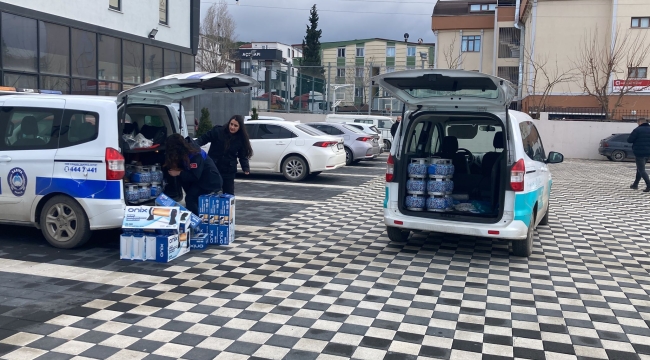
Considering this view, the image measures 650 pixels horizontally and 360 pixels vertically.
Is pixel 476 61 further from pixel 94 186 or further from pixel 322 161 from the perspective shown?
pixel 94 186

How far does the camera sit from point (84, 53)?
18797mm

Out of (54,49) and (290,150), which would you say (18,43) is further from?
(290,150)

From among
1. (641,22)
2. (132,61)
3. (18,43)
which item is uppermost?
(641,22)

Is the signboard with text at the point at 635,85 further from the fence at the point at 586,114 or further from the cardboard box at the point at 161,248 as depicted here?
the cardboard box at the point at 161,248

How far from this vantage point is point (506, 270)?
7055mm

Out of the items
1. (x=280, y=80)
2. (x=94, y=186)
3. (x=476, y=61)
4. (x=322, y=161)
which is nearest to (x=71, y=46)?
(x=322, y=161)

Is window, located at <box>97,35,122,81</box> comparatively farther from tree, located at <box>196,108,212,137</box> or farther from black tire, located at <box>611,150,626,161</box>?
black tire, located at <box>611,150,626,161</box>

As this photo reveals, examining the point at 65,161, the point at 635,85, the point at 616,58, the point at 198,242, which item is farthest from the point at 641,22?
the point at 65,161

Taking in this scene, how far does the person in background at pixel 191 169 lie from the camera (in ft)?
25.5

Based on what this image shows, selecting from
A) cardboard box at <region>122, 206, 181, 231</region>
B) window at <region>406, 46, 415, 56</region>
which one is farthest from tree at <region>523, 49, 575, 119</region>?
cardboard box at <region>122, 206, 181, 231</region>

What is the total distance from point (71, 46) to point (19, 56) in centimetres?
211

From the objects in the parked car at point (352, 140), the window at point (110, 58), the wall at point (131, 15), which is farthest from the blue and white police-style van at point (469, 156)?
the window at point (110, 58)

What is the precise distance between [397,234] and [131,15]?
16.1 meters

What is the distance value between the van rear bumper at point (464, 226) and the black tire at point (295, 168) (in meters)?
7.77
